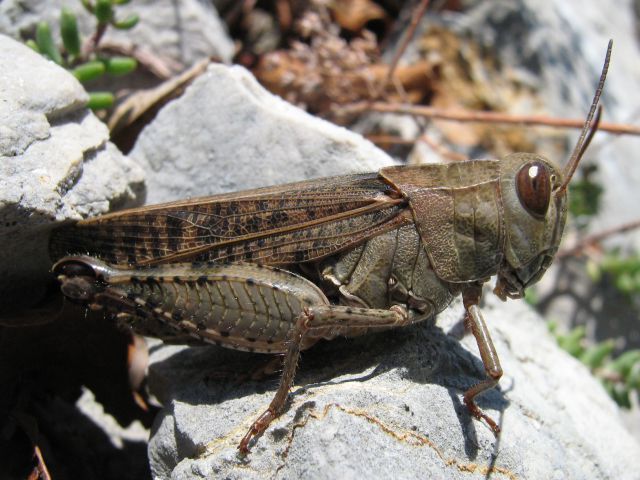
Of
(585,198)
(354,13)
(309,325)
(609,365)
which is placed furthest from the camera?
(354,13)

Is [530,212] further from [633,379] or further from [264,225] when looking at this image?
[633,379]

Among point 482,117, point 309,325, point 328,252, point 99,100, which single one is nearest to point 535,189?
point 328,252

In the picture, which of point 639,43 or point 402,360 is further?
point 639,43

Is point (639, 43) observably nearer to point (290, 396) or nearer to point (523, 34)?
point (523, 34)

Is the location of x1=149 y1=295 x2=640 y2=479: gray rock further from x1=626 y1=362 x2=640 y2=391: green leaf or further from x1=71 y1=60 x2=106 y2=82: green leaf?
x1=71 y1=60 x2=106 y2=82: green leaf

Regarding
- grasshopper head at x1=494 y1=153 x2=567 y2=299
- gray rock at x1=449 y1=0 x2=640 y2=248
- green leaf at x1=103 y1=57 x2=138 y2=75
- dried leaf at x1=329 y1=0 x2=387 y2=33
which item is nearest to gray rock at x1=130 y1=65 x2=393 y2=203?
green leaf at x1=103 y1=57 x2=138 y2=75

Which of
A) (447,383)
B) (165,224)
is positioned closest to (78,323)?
(165,224)
